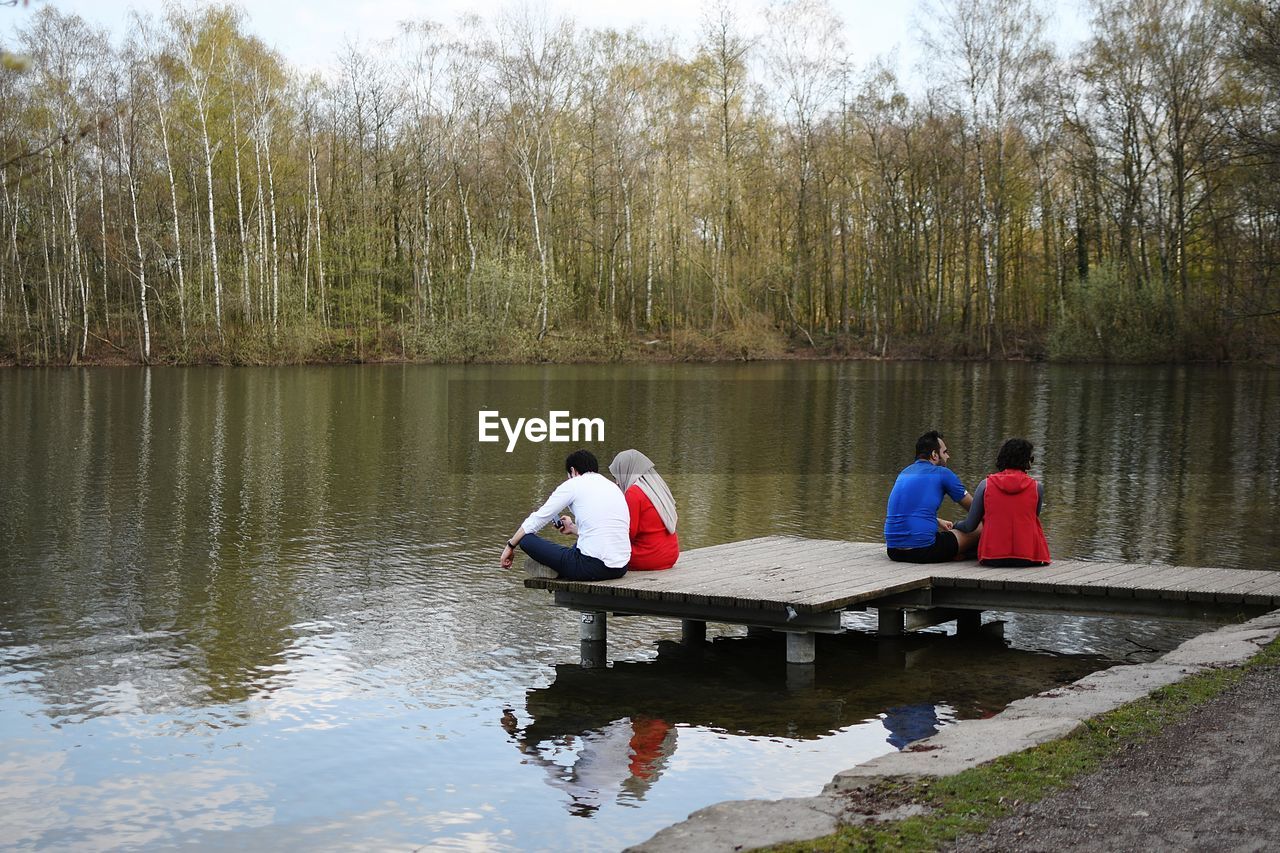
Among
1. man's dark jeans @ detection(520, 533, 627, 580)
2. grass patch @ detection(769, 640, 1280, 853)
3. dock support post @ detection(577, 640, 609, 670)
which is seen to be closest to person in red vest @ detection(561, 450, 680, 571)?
man's dark jeans @ detection(520, 533, 627, 580)

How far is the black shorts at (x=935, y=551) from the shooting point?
11.6m

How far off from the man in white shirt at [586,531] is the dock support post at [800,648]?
59.0 inches

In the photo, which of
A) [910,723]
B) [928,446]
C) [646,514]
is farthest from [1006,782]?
[928,446]

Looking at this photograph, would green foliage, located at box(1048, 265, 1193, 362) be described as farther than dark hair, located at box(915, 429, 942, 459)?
Yes

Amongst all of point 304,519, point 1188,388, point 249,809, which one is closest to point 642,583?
point 249,809

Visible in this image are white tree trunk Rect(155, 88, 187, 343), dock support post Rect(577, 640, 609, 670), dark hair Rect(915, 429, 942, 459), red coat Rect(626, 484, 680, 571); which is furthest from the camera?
white tree trunk Rect(155, 88, 187, 343)

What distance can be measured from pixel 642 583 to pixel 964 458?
1356 cm

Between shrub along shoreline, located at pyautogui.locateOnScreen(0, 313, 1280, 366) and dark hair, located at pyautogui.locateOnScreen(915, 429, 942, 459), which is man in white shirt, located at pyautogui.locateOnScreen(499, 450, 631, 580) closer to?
dark hair, located at pyautogui.locateOnScreen(915, 429, 942, 459)

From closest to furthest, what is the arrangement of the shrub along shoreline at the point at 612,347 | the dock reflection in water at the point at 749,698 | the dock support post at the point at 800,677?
the dock reflection in water at the point at 749,698 < the dock support post at the point at 800,677 < the shrub along shoreline at the point at 612,347

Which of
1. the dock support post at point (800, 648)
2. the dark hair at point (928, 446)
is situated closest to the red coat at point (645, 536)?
the dock support post at point (800, 648)

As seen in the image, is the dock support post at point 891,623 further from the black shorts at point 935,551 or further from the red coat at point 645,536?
the red coat at point 645,536

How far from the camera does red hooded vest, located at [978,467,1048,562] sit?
1123 cm

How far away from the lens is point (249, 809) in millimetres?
7137

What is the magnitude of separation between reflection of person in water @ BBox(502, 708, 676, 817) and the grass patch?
1671mm
